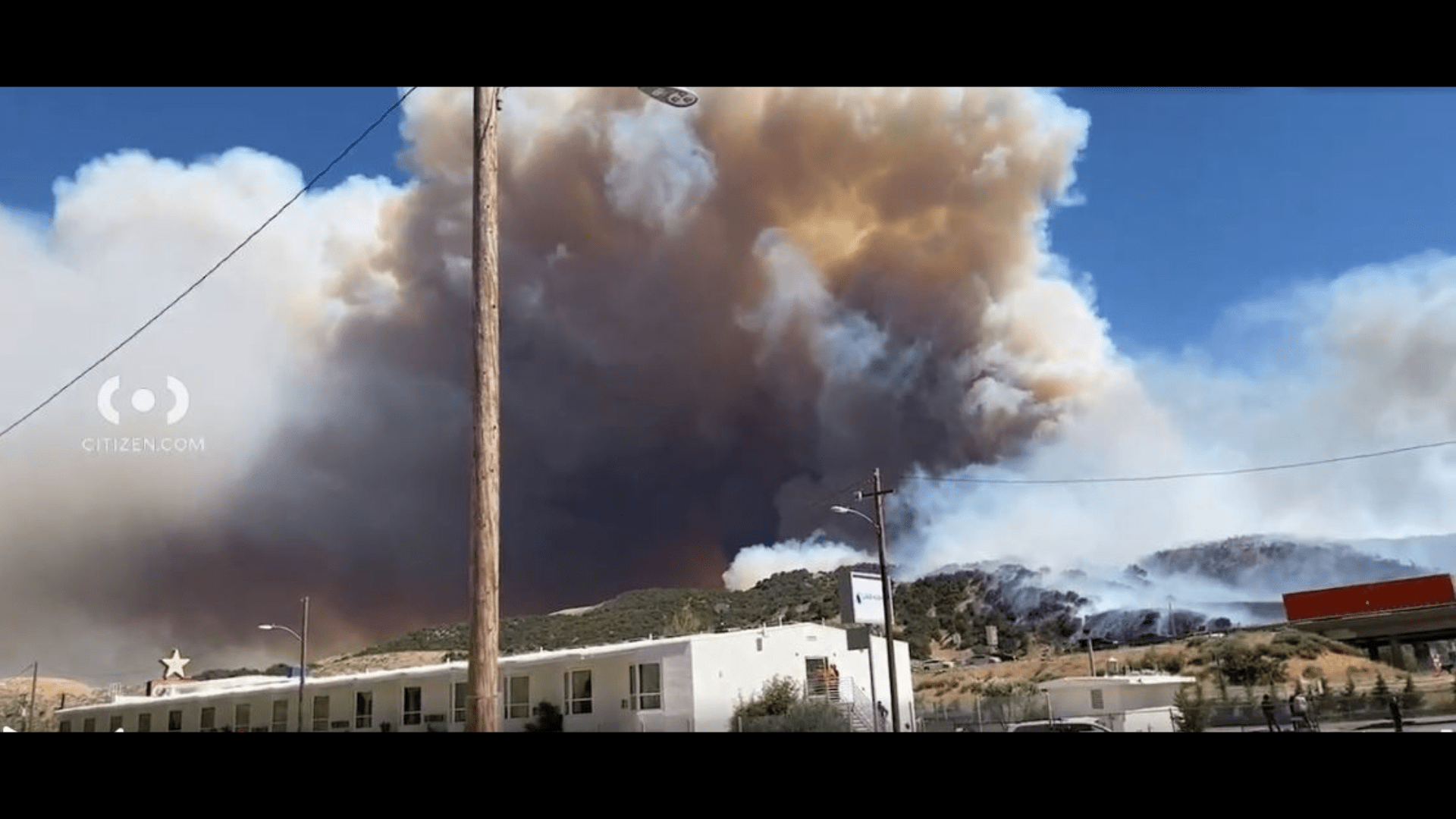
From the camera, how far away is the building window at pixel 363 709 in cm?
2477

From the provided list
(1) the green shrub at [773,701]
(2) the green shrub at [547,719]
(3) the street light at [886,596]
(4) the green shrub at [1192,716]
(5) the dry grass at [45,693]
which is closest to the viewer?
(4) the green shrub at [1192,716]

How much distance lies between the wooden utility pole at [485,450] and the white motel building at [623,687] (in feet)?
43.4

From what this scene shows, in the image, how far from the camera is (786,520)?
155ft

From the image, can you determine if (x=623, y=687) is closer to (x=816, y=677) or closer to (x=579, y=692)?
(x=579, y=692)

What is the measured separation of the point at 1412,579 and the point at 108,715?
34.4m

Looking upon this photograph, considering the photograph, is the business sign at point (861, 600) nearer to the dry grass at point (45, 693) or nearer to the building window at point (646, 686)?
the building window at point (646, 686)

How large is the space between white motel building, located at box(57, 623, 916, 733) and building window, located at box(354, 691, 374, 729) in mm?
26

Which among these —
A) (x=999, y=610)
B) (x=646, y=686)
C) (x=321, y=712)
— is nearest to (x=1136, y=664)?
(x=999, y=610)

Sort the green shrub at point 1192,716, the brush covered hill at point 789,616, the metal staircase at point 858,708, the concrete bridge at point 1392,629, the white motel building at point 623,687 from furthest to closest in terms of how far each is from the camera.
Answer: the brush covered hill at point 789,616, the concrete bridge at point 1392,629, the metal staircase at point 858,708, the white motel building at point 623,687, the green shrub at point 1192,716

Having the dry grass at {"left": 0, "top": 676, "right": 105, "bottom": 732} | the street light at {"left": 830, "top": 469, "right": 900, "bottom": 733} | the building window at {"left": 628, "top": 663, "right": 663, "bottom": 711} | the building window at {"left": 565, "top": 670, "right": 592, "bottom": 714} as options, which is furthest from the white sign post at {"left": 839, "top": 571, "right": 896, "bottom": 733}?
the dry grass at {"left": 0, "top": 676, "right": 105, "bottom": 732}

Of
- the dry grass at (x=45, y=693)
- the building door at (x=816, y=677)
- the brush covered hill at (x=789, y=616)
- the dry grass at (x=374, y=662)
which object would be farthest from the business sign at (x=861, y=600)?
the dry grass at (x=45, y=693)

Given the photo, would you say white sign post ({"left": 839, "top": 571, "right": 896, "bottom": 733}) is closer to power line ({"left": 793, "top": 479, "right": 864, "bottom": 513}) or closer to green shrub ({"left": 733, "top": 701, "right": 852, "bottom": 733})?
green shrub ({"left": 733, "top": 701, "right": 852, "bottom": 733})
